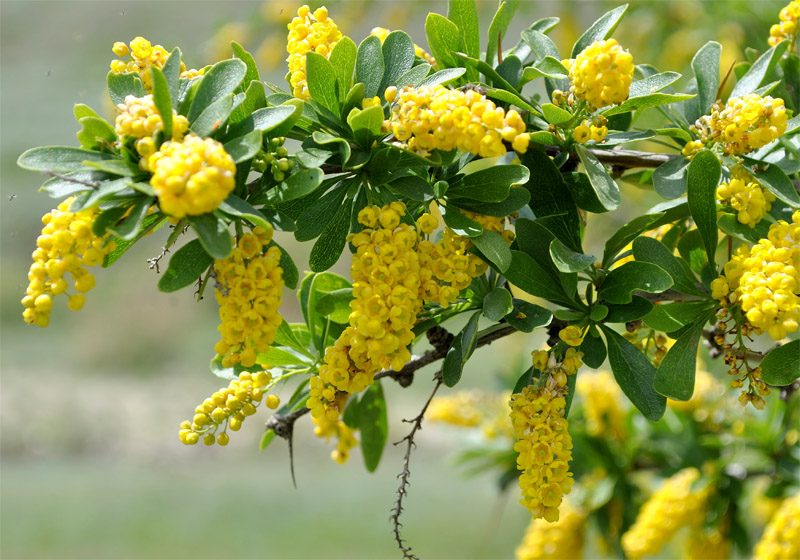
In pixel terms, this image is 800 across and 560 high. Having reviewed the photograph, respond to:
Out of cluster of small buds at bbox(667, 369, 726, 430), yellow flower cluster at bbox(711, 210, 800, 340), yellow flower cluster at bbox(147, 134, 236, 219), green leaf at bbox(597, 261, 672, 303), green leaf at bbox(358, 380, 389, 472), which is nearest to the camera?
yellow flower cluster at bbox(147, 134, 236, 219)

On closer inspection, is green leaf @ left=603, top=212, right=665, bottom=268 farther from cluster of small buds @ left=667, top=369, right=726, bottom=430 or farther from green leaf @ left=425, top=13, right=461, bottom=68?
cluster of small buds @ left=667, top=369, right=726, bottom=430

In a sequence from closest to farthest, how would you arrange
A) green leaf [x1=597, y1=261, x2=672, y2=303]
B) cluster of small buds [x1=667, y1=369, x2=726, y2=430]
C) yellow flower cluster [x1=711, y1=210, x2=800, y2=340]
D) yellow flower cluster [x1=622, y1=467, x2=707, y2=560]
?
yellow flower cluster [x1=711, y1=210, x2=800, y2=340] < green leaf [x1=597, y1=261, x2=672, y2=303] < yellow flower cluster [x1=622, y1=467, x2=707, y2=560] < cluster of small buds [x1=667, y1=369, x2=726, y2=430]

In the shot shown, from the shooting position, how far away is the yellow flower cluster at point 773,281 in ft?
2.51

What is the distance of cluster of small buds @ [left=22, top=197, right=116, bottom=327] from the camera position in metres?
0.72

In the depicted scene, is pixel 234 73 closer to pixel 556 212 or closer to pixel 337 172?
pixel 337 172

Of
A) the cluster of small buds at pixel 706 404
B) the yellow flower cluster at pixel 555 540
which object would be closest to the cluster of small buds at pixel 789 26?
the cluster of small buds at pixel 706 404

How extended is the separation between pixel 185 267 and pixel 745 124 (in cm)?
73

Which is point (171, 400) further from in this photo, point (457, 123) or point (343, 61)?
point (457, 123)

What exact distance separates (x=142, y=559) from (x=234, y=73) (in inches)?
155

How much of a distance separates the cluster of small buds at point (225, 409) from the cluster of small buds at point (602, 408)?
3.92 feet

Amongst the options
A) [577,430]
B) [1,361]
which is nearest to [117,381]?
[1,361]

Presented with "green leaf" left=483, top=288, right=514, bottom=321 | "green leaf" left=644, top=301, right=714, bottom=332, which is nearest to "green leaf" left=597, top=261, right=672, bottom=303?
"green leaf" left=644, top=301, right=714, bottom=332

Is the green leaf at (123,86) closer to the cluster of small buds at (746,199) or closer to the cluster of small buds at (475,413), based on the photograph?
the cluster of small buds at (746,199)

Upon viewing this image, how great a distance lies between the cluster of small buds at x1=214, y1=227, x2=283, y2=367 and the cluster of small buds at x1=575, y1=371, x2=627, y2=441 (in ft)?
4.38
